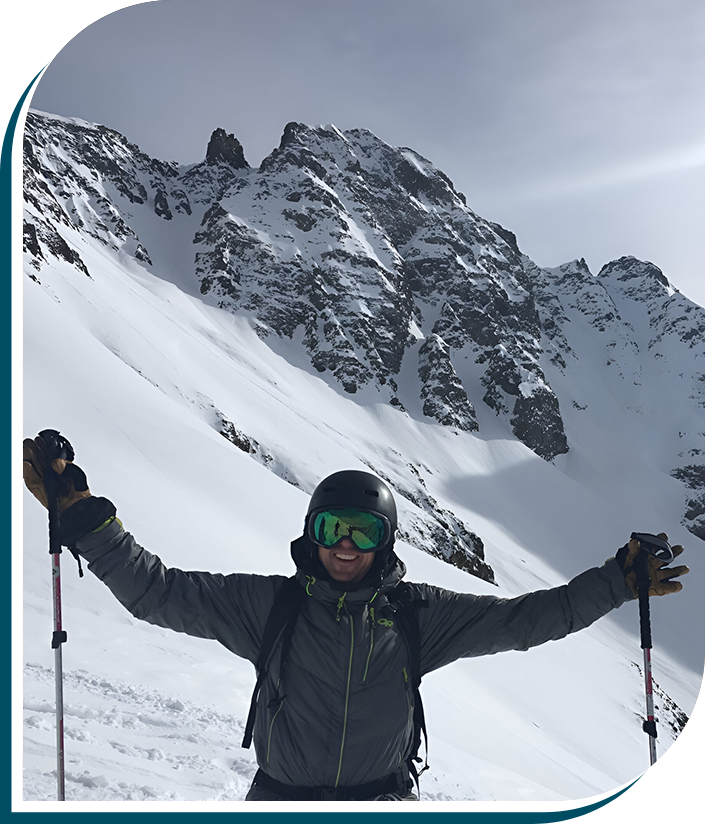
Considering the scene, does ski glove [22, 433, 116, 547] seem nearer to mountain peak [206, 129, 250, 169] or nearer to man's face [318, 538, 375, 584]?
man's face [318, 538, 375, 584]

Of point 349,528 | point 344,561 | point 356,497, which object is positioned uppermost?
point 356,497

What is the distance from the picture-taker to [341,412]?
59.3 metres

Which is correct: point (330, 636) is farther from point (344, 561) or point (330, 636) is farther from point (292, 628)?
point (344, 561)

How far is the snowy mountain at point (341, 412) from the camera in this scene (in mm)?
5762

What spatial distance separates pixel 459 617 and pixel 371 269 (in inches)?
3079

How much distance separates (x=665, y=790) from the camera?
9.45 ft

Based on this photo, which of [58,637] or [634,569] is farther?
[58,637]

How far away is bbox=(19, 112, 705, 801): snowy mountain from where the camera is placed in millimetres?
5762

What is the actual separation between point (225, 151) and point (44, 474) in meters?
101

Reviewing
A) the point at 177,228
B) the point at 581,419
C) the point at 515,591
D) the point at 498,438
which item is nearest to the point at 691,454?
the point at 581,419

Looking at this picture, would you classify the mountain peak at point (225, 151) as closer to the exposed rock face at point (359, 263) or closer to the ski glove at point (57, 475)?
the exposed rock face at point (359, 263)

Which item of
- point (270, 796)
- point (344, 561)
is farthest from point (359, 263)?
point (270, 796)

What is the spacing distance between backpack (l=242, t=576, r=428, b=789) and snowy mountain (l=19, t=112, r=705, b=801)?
1950 mm

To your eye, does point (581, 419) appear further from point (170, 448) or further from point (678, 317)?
point (170, 448)
